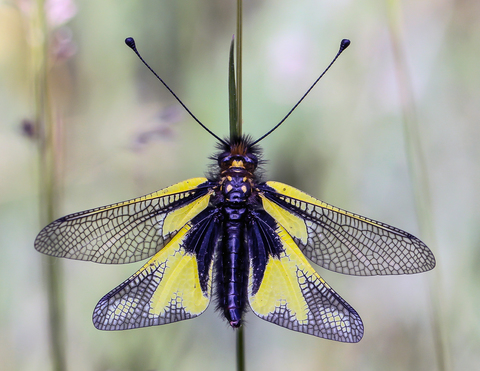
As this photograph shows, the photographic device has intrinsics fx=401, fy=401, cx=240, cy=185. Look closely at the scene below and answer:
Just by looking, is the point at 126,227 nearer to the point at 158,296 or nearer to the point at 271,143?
the point at 158,296

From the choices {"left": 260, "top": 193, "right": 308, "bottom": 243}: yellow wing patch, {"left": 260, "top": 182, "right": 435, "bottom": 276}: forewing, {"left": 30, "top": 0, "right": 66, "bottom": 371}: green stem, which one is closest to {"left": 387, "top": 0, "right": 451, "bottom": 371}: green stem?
{"left": 260, "top": 182, "right": 435, "bottom": 276}: forewing

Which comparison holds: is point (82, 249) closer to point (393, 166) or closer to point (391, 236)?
point (391, 236)

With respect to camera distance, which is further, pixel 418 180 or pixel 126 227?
pixel 418 180

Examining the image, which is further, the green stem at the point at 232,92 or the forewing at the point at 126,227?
the forewing at the point at 126,227

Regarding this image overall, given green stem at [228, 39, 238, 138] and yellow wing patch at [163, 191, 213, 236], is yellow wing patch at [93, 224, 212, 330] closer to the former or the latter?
yellow wing patch at [163, 191, 213, 236]

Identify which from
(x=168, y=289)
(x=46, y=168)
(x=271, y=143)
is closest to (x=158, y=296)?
(x=168, y=289)

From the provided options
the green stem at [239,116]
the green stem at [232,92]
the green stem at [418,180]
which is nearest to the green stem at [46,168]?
the green stem at [239,116]

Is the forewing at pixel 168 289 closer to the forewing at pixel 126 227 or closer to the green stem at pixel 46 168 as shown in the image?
the forewing at pixel 126 227

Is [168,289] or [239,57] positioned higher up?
[239,57]

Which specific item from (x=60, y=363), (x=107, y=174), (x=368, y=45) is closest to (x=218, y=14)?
(x=368, y=45)
